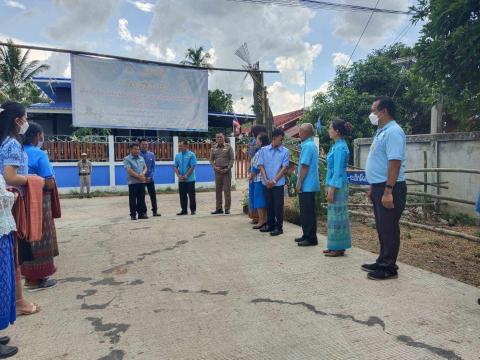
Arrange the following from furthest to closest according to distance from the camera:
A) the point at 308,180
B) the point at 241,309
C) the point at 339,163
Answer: the point at 308,180
the point at 339,163
the point at 241,309

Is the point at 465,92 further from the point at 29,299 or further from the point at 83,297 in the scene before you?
the point at 29,299

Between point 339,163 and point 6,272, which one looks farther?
point 339,163

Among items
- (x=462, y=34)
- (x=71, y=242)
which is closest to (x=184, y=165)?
(x=71, y=242)

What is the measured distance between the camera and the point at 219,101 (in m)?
25.9

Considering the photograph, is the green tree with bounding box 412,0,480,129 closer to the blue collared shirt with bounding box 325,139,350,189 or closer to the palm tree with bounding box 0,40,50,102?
the blue collared shirt with bounding box 325,139,350,189

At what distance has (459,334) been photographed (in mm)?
2750

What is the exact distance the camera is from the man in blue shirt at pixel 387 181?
3.71 metres

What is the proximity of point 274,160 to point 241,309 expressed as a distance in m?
3.08

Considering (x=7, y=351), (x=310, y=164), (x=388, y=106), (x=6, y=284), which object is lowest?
(x=7, y=351)

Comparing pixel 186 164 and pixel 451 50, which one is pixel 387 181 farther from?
pixel 186 164

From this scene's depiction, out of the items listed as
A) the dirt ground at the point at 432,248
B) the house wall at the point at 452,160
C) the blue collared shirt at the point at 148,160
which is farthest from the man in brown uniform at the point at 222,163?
the house wall at the point at 452,160

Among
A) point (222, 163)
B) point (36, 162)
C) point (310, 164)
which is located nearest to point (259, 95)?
point (222, 163)

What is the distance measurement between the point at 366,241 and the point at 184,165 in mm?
4209

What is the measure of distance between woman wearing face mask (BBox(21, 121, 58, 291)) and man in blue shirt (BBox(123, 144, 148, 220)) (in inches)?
154
